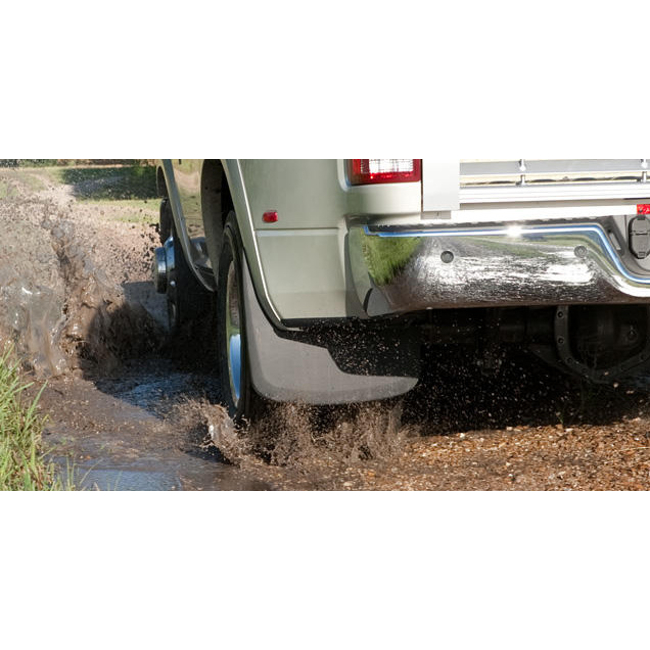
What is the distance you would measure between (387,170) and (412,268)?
33 cm

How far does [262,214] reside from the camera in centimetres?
388

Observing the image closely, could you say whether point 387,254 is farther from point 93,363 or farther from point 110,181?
point 110,181

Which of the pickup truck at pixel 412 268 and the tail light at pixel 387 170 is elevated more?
the tail light at pixel 387 170

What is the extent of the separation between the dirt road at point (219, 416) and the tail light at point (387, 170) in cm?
122

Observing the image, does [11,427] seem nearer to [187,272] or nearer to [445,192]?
[445,192]

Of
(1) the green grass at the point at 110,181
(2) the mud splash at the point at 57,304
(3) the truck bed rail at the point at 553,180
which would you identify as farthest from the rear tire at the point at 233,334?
(1) the green grass at the point at 110,181

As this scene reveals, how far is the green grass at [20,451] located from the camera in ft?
12.4

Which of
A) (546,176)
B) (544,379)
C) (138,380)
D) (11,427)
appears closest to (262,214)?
(546,176)

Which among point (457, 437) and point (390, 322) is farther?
point (457, 437)

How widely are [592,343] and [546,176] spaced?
1.05 meters

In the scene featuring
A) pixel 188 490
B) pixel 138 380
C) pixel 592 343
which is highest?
pixel 592 343

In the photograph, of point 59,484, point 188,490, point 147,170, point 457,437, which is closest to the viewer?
point 59,484

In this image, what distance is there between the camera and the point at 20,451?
13.5ft

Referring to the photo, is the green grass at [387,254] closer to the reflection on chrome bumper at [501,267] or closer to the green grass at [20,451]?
the reflection on chrome bumper at [501,267]
